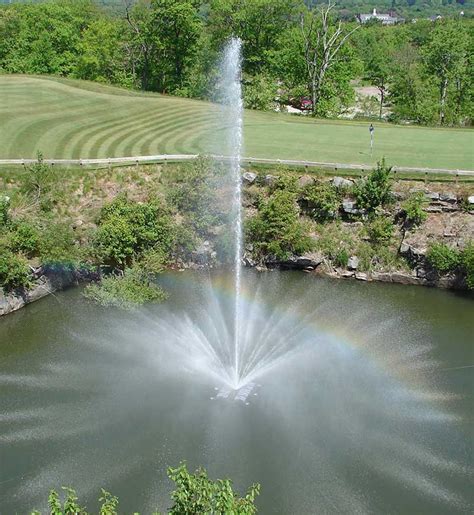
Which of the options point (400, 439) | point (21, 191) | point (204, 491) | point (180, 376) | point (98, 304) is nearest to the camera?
point (204, 491)

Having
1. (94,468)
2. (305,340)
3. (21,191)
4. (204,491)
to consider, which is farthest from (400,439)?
(21,191)

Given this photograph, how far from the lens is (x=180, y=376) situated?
29.1m

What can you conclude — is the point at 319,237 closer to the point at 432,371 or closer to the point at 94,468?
the point at 432,371

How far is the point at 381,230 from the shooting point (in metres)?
40.2

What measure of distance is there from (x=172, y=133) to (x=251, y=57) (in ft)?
83.2

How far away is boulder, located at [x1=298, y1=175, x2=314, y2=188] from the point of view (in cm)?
4267

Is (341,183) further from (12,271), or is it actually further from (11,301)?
(11,301)

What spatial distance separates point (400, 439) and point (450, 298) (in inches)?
571

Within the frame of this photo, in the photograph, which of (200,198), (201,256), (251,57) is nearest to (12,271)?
(201,256)

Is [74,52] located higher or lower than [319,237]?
higher

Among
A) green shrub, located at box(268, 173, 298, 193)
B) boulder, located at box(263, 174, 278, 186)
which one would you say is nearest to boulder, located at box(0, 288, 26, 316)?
boulder, located at box(263, 174, 278, 186)

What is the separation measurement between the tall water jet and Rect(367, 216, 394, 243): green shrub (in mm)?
8649

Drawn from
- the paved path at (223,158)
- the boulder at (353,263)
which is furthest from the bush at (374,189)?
the boulder at (353,263)

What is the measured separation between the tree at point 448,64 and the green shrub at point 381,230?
3070 centimetres
